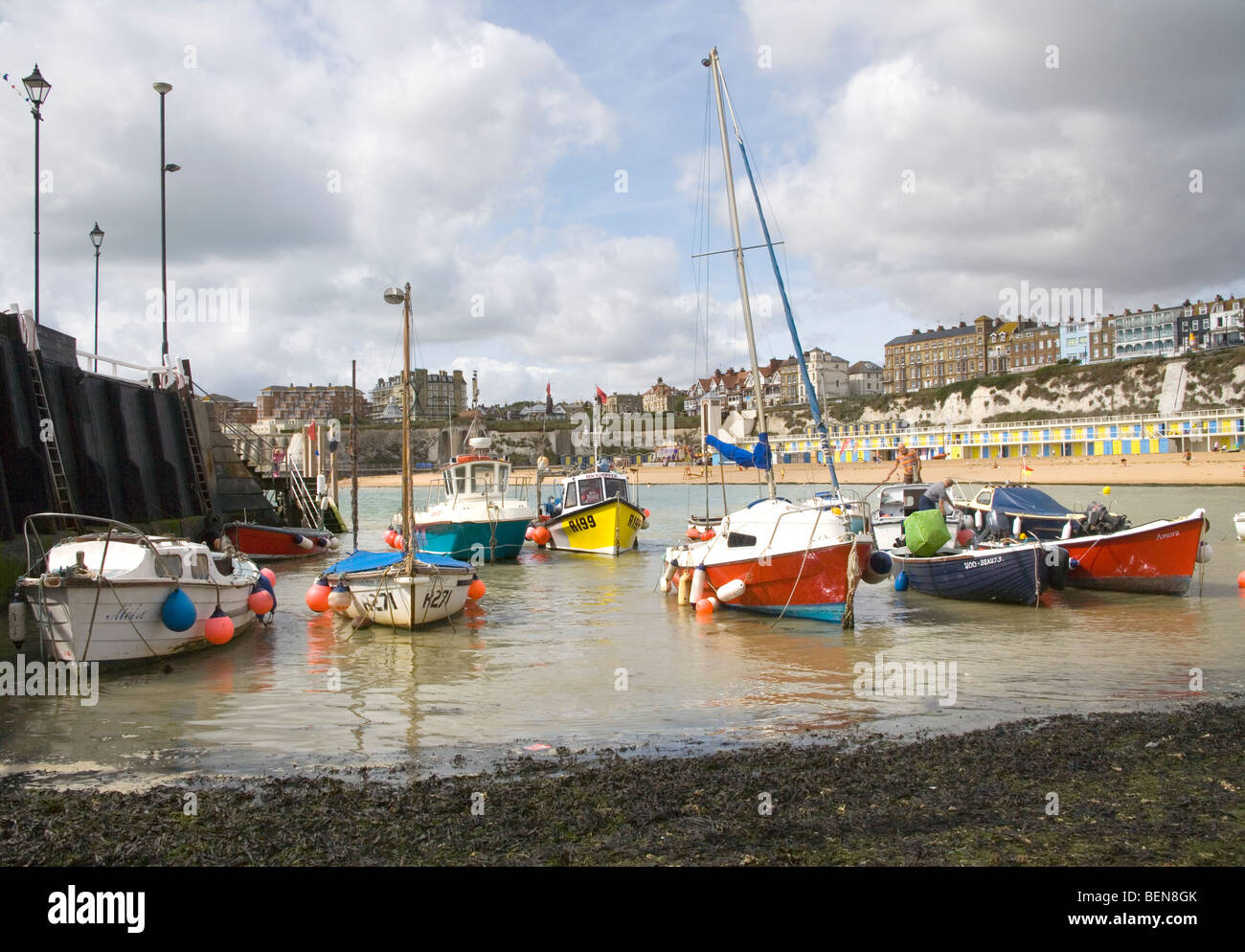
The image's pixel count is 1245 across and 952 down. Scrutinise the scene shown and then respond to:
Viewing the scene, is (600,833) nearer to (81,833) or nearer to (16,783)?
(81,833)

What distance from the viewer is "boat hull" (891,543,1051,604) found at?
18.3 m

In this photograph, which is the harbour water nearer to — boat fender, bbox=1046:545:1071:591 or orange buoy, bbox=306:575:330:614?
boat fender, bbox=1046:545:1071:591

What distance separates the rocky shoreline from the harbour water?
3.36ft

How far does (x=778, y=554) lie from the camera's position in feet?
56.0

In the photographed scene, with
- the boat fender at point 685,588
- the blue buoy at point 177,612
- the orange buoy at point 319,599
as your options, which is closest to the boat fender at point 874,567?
the boat fender at point 685,588

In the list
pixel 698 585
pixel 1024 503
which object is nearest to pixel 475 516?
pixel 698 585

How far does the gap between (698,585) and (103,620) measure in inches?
410

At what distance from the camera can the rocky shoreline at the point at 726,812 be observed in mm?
6016

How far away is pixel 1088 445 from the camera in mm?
96688

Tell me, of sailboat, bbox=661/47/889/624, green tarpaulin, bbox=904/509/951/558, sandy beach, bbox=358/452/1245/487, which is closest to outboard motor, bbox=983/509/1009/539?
green tarpaulin, bbox=904/509/951/558

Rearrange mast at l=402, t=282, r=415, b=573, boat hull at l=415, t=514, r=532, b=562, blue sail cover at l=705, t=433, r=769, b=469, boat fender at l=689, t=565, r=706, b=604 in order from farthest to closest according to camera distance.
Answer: boat hull at l=415, t=514, r=532, b=562 < blue sail cover at l=705, t=433, r=769, b=469 < boat fender at l=689, t=565, r=706, b=604 < mast at l=402, t=282, r=415, b=573

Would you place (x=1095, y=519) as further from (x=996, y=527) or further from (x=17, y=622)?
(x=17, y=622)
